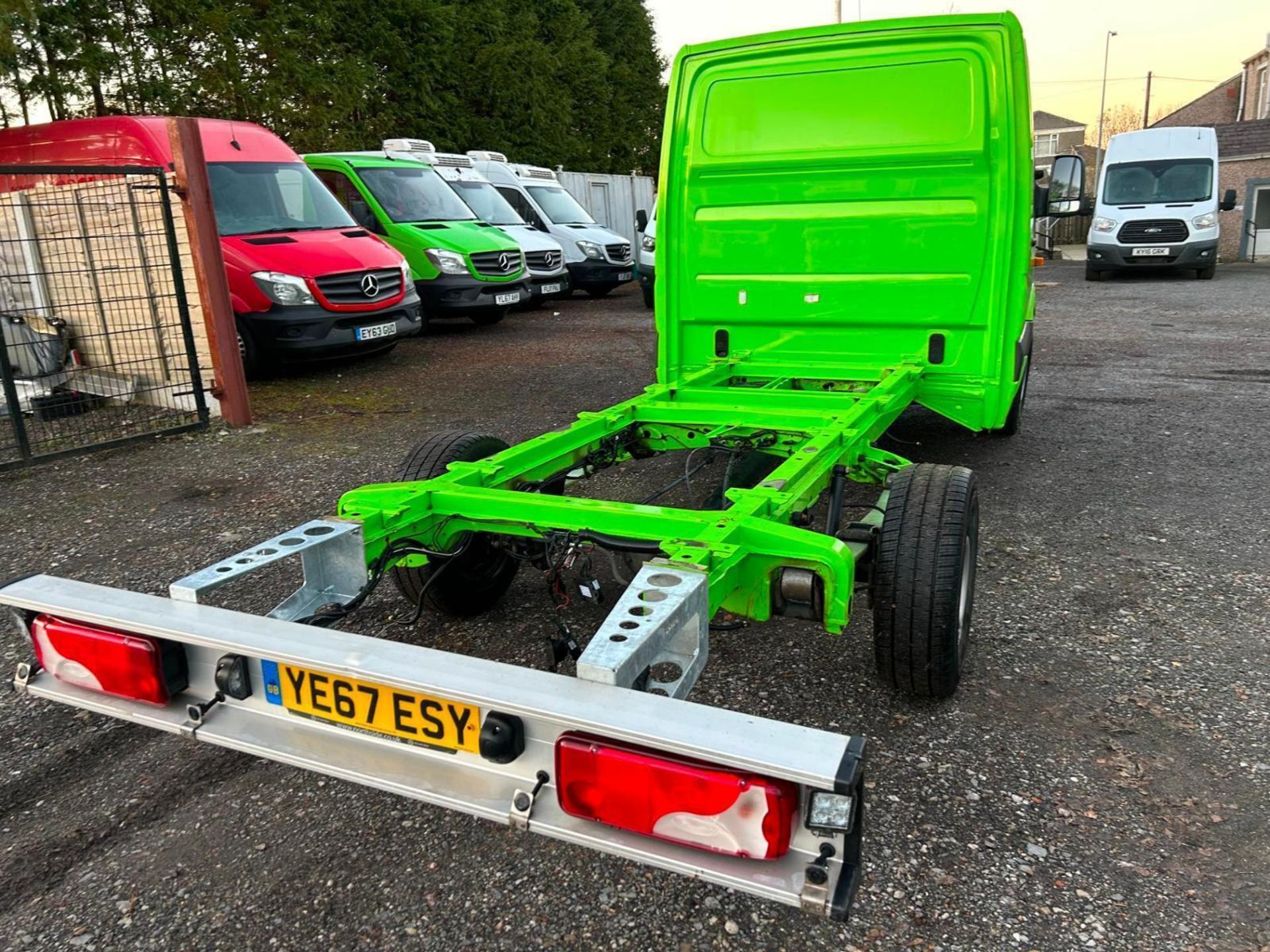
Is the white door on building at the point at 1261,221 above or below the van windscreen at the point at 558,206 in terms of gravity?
below

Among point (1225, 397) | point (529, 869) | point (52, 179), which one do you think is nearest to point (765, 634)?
point (529, 869)

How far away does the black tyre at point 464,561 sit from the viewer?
3463 mm

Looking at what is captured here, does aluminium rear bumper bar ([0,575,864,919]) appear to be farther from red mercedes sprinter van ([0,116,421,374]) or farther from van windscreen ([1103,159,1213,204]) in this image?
van windscreen ([1103,159,1213,204])

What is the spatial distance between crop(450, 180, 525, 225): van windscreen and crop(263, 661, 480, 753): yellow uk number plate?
491 inches

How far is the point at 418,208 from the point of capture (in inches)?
490

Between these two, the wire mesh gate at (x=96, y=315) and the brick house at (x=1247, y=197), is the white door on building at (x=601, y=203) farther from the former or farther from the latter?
the brick house at (x=1247, y=197)

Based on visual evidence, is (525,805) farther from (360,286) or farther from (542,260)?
(542,260)

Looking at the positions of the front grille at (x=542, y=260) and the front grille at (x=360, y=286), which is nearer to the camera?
the front grille at (x=360, y=286)

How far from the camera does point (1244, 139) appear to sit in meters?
25.2

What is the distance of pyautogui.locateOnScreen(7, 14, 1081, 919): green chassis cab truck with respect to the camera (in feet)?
5.13

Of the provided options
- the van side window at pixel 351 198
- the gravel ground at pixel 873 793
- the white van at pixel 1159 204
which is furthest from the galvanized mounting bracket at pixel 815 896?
the white van at pixel 1159 204

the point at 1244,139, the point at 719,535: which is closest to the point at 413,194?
the point at 719,535

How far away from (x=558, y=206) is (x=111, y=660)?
52.0 feet

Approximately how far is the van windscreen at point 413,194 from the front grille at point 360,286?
2935mm
